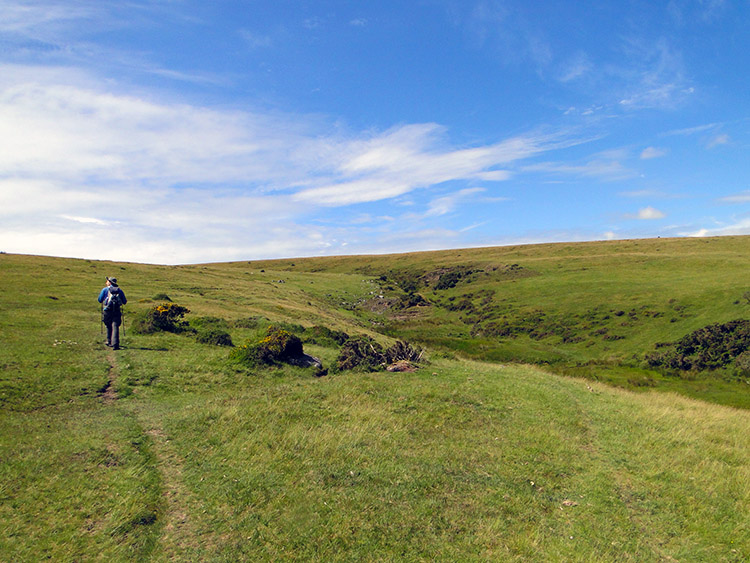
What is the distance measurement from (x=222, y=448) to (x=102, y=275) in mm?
47017

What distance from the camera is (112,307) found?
18.3m

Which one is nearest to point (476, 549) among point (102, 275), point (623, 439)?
point (623, 439)

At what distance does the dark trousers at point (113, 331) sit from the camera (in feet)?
61.2

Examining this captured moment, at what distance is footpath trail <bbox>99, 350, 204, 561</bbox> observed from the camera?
7.12 meters

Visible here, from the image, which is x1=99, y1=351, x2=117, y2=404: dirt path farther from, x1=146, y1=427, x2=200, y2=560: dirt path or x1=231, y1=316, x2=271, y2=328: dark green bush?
x1=231, y1=316, x2=271, y2=328: dark green bush

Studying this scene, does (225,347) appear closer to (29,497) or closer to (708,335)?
(29,497)

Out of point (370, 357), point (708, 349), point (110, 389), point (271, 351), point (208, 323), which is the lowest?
point (708, 349)

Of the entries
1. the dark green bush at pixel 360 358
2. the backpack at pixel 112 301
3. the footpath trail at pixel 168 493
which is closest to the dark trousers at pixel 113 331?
the backpack at pixel 112 301

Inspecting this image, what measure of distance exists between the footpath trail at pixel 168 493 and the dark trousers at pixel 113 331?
6.22m

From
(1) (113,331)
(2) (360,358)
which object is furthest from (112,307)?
(2) (360,358)

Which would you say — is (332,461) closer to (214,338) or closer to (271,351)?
(271,351)

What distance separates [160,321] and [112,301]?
5831 millimetres

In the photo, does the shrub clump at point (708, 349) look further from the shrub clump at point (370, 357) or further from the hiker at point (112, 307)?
the hiker at point (112, 307)

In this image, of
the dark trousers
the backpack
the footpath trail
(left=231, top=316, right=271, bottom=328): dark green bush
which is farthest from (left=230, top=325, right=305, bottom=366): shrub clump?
(left=231, top=316, right=271, bottom=328): dark green bush
